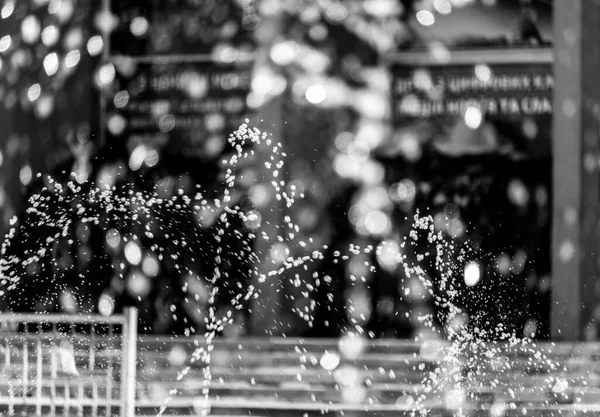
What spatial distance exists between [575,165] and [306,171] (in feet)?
4.79

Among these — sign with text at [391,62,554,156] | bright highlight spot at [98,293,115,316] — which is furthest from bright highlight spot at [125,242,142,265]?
sign with text at [391,62,554,156]

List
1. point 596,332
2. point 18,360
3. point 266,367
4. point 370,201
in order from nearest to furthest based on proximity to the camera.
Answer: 1. point 18,360
2. point 266,367
3. point 596,332
4. point 370,201

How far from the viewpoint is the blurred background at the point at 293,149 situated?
4836 millimetres

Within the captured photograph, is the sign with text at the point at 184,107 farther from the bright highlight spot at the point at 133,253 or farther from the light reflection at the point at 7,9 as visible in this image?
the light reflection at the point at 7,9

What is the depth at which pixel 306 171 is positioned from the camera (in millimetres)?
5062

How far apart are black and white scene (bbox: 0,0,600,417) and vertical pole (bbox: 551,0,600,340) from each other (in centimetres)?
1

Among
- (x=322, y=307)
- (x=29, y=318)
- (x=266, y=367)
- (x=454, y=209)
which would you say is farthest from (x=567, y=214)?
(x=29, y=318)

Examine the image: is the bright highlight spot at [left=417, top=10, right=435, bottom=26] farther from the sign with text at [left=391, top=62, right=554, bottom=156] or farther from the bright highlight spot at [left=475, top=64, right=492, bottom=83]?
the bright highlight spot at [left=475, top=64, right=492, bottom=83]

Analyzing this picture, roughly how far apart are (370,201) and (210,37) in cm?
135

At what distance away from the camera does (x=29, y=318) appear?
215 centimetres

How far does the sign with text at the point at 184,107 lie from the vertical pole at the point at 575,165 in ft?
5.73

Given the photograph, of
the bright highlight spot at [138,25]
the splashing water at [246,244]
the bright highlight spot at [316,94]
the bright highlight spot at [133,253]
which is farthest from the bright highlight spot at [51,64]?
the bright highlight spot at [316,94]

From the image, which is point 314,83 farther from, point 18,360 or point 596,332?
point 18,360

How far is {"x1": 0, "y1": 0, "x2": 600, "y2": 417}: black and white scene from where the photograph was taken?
4730 millimetres
